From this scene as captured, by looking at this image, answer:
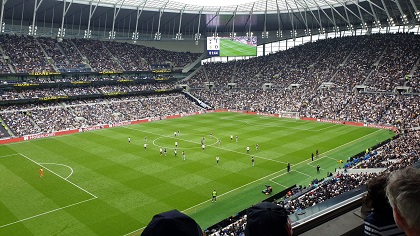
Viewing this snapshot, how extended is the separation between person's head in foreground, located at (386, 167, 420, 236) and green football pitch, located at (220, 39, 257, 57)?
85836mm

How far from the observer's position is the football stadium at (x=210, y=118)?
20219 mm

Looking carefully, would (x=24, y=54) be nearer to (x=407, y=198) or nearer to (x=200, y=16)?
(x=200, y=16)

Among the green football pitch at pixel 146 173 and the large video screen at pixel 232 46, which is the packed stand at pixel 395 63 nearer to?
the green football pitch at pixel 146 173

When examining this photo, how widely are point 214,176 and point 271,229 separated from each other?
88.8ft

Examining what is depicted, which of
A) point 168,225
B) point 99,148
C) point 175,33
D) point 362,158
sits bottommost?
point 99,148

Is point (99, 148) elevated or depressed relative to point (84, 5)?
depressed

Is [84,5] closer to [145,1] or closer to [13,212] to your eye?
[145,1]

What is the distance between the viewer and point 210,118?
6338 cm

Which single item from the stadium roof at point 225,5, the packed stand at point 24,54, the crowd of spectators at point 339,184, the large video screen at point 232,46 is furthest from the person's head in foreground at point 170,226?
the large video screen at point 232,46

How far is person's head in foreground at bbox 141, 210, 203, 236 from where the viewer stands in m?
2.22

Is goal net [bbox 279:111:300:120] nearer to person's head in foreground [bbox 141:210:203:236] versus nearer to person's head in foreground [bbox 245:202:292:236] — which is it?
person's head in foreground [bbox 245:202:292:236]

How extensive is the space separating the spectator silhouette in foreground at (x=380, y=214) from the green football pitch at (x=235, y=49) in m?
85.1

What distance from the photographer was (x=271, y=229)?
273cm

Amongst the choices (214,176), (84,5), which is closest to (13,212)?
(214,176)
